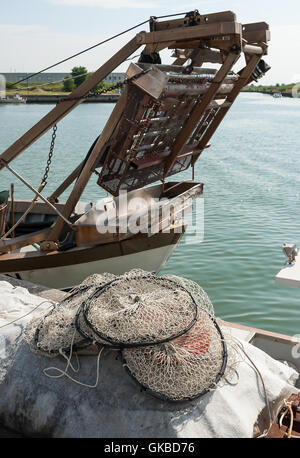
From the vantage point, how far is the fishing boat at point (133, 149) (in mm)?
7891

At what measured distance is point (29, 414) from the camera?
13.1ft

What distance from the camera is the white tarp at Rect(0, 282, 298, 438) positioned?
3.65m

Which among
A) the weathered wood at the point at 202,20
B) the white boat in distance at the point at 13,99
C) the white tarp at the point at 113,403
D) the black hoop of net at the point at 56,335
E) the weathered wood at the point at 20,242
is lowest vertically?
the white boat in distance at the point at 13,99

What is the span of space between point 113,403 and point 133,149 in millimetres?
5422

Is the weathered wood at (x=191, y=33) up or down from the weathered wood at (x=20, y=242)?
up

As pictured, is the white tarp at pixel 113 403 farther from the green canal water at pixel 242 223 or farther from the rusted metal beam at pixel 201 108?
the rusted metal beam at pixel 201 108

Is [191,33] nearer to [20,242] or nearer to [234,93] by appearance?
[234,93]

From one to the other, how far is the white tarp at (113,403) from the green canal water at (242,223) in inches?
188

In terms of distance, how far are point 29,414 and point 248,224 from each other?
11264 millimetres

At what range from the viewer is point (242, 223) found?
47.9 feet

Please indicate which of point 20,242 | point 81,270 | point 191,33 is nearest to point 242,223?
point 81,270

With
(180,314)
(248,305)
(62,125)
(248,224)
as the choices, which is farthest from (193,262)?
(62,125)

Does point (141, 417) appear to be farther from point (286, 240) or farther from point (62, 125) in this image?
point (62, 125)

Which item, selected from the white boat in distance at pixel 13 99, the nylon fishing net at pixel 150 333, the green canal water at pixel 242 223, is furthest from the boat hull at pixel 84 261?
the white boat in distance at pixel 13 99
